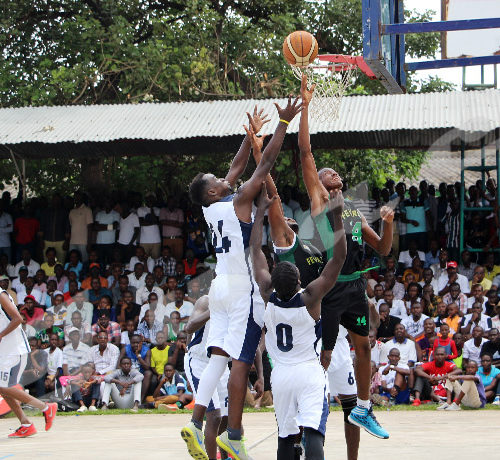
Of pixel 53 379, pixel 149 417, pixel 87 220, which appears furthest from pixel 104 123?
pixel 149 417

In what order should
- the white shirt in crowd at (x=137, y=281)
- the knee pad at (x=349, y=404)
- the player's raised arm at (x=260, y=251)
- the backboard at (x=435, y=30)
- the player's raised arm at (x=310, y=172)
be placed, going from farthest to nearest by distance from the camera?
the white shirt in crowd at (x=137, y=281)
the backboard at (x=435, y=30)
the knee pad at (x=349, y=404)
the player's raised arm at (x=310, y=172)
the player's raised arm at (x=260, y=251)

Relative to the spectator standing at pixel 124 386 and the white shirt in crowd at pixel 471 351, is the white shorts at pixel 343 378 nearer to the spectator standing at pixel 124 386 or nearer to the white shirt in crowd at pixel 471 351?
the white shirt in crowd at pixel 471 351

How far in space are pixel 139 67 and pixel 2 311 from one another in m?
10.0

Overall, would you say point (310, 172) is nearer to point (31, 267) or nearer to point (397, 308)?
point (397, 308)

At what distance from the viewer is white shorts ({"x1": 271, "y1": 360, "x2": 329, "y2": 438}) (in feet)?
18.4

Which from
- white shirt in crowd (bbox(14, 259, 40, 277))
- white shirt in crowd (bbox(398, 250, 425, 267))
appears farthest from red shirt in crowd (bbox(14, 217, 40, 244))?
white shirt in crowd (bbox(398, 250, 425, 267))

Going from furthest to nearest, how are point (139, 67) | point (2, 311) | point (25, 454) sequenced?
point (139, 67), point (2, 311), point (25, 454)

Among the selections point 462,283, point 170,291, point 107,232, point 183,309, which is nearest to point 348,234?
point 183,309

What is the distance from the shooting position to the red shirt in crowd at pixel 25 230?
1697 centimetres

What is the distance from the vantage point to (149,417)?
1166 centimetres

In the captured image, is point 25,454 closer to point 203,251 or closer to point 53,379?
point 53,379

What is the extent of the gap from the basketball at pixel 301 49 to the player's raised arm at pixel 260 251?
328cm

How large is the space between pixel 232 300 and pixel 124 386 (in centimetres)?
704

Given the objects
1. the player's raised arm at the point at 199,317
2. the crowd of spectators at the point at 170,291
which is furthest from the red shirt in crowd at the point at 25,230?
the player's raised arm at the point at 199,317
